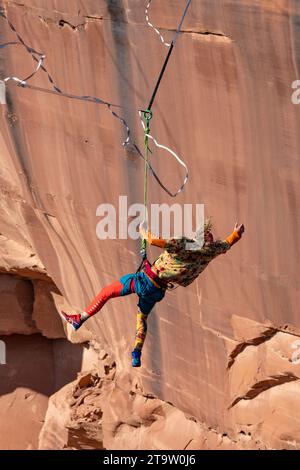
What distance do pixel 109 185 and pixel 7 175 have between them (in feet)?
5.28

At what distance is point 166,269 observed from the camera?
853cm

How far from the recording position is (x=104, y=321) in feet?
39.5

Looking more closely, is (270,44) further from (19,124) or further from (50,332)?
(50,332)

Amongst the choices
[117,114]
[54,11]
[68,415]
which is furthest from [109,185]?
[68,415]

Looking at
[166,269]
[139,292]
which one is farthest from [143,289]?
[166,269]

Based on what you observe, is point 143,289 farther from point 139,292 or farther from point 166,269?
point 166,269

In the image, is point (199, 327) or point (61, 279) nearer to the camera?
point (199, 327)

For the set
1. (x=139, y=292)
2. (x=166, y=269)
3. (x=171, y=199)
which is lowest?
(x=139, y=292)

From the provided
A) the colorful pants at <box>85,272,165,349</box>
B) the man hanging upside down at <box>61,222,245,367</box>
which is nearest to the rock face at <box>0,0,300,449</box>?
the man hanging upside down at <box>61,222,245,367</box>

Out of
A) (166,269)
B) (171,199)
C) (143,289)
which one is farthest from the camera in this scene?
(171,199)

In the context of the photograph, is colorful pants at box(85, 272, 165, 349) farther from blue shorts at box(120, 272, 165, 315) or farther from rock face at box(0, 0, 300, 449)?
rock face at box(0, 0, 300, 449)

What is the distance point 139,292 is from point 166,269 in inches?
12.1

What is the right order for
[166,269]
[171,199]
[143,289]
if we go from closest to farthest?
[166,269]
[143,289]
[171,199]

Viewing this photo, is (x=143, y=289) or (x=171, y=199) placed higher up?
(x=171, y=199)
